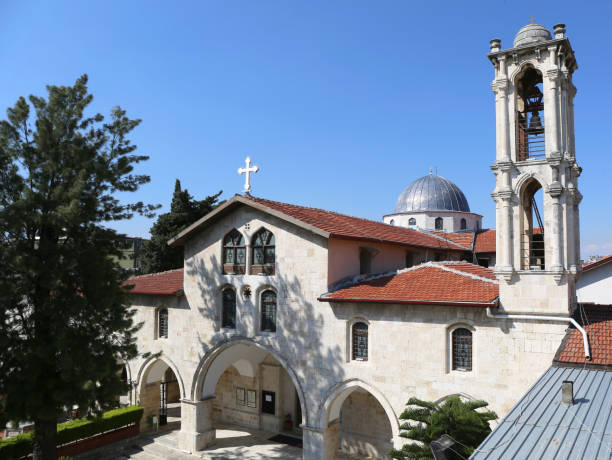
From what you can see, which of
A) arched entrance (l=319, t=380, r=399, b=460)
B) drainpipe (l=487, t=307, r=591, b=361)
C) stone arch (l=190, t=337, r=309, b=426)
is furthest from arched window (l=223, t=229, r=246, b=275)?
drainpipe (l=487, t=307, r=591, b=361)

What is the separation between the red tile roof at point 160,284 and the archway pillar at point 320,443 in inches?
316

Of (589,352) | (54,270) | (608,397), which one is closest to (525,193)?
(589,352)

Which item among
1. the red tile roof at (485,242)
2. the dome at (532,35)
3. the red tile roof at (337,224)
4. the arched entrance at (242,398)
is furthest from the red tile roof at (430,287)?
the red tile roof at (485,242)

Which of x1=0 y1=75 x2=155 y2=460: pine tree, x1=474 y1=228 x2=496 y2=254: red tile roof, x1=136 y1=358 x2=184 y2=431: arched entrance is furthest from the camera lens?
x1=474 y1=228 x2=496 y2=254: red tile roof

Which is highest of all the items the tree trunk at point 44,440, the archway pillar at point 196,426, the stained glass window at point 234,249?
the stained glass window at point 234,249

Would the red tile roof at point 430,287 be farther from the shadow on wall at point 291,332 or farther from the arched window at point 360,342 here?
the shadow on wall at point 291,332

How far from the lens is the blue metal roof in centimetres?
606

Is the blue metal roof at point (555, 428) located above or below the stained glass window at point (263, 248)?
below

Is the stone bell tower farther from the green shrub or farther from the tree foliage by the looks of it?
the green shrub

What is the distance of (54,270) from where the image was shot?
12352 mm

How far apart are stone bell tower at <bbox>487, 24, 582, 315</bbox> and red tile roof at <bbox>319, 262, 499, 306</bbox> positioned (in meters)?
0.95

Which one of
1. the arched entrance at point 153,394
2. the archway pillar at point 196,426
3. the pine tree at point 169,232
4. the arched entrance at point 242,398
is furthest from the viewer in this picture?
the pine tree at point 169,232

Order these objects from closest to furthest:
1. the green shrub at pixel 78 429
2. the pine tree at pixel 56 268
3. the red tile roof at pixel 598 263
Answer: the pine tree at pixel 56 268 → the green shrub at pixel 78 429 → the red tile roof at pixel 598 263

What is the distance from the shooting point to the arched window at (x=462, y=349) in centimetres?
1323
